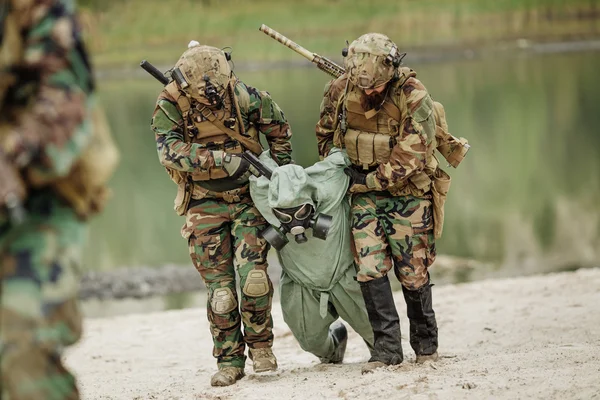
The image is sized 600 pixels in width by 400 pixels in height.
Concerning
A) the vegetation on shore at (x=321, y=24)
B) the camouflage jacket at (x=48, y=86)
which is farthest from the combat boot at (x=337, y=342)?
the vegetation on shore at (x=321, y=24)

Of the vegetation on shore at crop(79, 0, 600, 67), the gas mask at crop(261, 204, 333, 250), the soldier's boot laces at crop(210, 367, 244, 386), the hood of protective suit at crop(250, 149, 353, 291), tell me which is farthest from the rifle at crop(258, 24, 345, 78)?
the vegetation on shore at crop(79, 0, 600, 67)

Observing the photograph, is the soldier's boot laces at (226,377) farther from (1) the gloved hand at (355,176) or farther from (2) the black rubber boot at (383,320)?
(1) the gloved hand at (355,176)

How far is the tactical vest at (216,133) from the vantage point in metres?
6.59

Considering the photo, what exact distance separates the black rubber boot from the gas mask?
0.43 meters

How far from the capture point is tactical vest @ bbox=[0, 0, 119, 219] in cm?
381

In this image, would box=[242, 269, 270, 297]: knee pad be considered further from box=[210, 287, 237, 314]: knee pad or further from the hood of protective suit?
the hood of protective suit

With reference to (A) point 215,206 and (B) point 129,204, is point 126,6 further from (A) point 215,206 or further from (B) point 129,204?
(A) point 215,206

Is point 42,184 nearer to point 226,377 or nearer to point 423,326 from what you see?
point 226,377

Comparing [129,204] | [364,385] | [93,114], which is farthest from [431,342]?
[129,204]

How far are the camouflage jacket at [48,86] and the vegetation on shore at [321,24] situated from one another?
2051 inches

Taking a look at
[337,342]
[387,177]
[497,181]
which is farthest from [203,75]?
[497,181]

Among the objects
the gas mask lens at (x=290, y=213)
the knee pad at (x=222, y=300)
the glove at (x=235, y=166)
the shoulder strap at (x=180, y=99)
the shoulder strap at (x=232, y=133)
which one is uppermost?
the shoulder strap at (x=180, y=99)

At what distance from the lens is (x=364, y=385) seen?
19.7ft

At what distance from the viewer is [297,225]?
6387 millimetres
